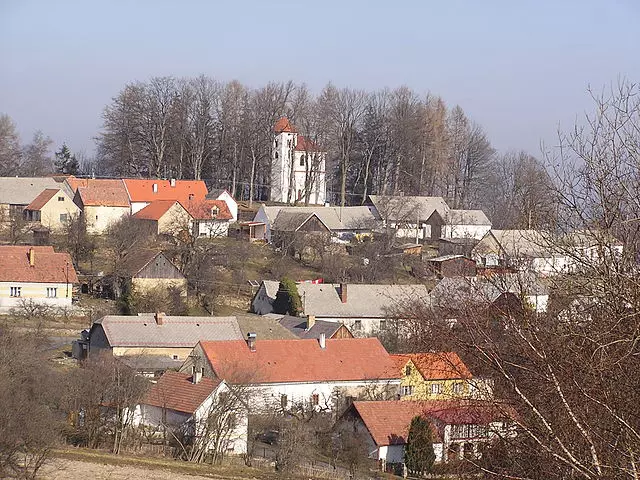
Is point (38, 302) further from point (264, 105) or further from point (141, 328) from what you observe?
point (264, 105)

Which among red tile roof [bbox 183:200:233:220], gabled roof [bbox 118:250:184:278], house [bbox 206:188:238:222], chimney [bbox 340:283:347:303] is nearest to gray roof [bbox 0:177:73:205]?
red tile roof [bbox 183:200:233:220]

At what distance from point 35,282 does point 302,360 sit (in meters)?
11.0

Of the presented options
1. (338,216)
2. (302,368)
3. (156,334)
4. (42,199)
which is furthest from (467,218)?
(302,368)

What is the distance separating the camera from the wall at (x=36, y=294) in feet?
104

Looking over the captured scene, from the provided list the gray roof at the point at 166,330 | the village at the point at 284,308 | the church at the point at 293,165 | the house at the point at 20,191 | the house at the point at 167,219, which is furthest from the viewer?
the church at the point at 293,165

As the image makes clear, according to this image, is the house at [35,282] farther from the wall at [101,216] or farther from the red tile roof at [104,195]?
the red tile roof at [104,195]

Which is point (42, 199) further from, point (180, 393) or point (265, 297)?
point (180, 393)

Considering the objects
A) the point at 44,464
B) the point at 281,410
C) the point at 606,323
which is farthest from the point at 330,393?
the point at 606,323

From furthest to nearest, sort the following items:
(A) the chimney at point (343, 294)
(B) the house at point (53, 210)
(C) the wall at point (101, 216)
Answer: (C) the wall at point (101, 216) < (B) the house at point (53, 210) < (A) the chimney at point (343, 294)

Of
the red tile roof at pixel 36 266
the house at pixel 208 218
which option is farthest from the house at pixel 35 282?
the house at pixel 208 218

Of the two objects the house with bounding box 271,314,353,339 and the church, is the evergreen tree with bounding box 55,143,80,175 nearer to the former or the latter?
the church

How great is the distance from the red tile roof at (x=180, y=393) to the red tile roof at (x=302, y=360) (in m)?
1.25

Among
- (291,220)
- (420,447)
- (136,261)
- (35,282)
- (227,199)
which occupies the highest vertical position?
(227,199)

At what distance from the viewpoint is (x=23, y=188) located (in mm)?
44188
